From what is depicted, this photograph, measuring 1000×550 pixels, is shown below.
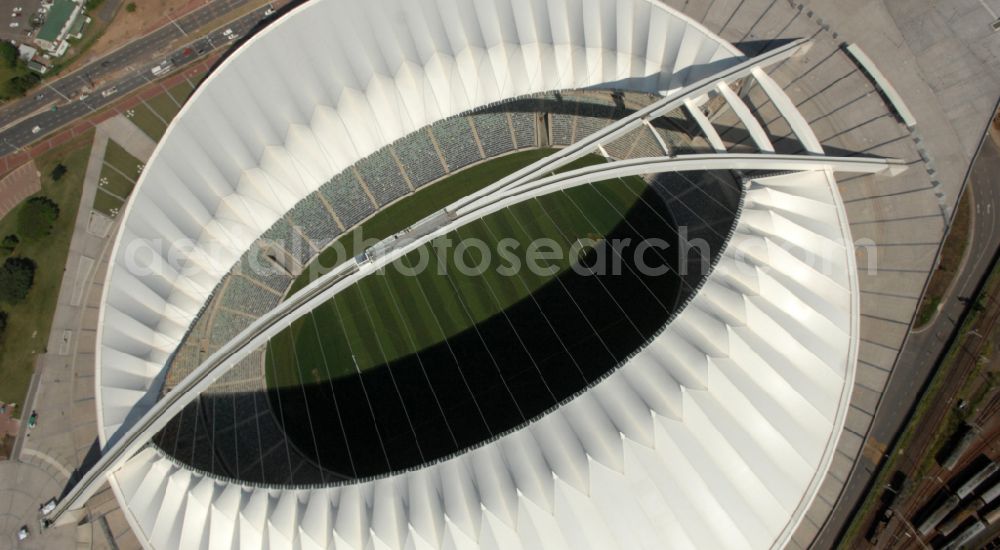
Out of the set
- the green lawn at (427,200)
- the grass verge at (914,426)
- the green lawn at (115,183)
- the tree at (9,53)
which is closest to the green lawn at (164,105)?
the green lawn at (115,183)

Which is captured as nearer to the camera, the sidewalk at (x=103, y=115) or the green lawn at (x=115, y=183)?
the green lawn at (x=115, y=183)

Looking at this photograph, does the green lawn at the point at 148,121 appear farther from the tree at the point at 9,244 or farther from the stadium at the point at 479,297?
the stadium at the point at 479,297

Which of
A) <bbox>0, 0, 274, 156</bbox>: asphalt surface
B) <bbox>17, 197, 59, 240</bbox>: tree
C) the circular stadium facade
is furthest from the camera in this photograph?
<bbox>0, 0, 274, 156</bbox>: asphalt surface

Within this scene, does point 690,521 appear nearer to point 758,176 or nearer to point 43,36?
point 758,176

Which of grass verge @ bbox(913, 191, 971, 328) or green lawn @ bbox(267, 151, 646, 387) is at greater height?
green lawn @ bbox(267, 151, 646, 387)

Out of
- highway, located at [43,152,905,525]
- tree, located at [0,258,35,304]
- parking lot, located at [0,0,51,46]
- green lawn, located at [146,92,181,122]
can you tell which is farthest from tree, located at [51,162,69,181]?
highway, located at [43,152,905,525]

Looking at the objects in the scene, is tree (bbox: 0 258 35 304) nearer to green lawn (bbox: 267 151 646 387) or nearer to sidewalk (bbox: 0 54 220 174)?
sidewalk (bbox: 0 54 220 174)

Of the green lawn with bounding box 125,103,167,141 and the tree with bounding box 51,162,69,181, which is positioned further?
the green lawn with bounding box 125,103,167,141
